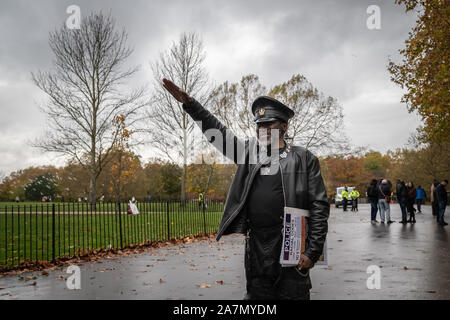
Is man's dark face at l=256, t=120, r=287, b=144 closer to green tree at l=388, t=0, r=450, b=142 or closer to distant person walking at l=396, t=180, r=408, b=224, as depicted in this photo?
green tree at l=388, t=0, r=450, b=142

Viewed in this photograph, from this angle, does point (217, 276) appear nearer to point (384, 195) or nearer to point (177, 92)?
point (177, 92)

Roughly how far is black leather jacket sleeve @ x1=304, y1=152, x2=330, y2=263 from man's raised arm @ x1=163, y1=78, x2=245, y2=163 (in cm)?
63

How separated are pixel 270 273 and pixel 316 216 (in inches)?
21.8

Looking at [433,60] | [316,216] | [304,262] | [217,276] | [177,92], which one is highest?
[433,60]

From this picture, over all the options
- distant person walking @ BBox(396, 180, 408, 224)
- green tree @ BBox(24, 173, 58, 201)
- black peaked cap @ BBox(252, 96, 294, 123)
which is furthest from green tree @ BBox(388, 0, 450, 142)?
green tree @ BBox(24, 173, 58, 201)

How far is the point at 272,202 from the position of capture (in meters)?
3.13

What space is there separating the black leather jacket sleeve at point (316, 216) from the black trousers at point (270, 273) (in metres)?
0.20

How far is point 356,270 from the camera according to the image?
7.22 meters

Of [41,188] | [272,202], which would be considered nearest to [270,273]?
[272,202]

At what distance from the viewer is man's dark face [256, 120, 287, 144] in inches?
128

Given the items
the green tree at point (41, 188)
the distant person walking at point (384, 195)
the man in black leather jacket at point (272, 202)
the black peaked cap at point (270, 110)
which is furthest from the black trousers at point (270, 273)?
the green tree at point (41, 188)

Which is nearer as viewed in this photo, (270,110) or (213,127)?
(270,110)

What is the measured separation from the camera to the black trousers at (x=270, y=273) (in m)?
3.00

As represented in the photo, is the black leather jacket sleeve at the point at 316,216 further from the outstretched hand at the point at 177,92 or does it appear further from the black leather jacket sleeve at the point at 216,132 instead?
the outstretched hand at the point at 177,92
